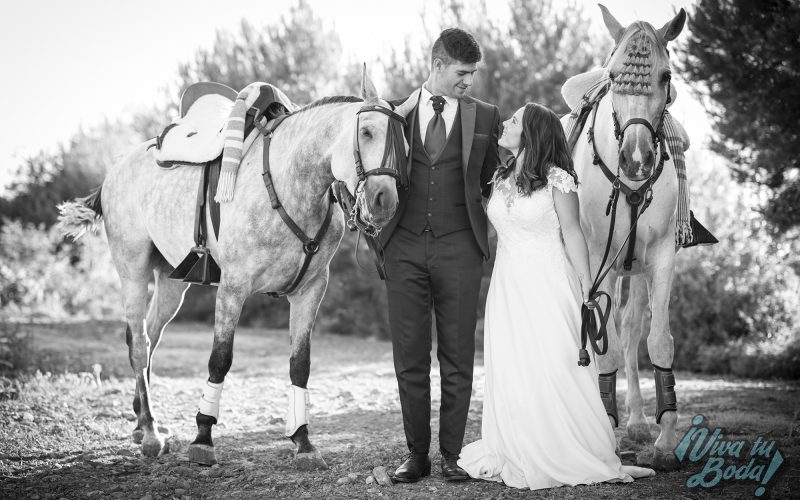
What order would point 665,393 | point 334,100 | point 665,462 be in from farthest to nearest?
point 334,100, point 665,393, point 665,462

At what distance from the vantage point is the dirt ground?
4008 millimetres

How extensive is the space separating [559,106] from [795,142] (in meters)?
4.62

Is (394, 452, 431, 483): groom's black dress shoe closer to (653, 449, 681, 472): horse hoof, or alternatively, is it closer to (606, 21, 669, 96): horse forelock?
(653, 449, 681, 472): horse hoof

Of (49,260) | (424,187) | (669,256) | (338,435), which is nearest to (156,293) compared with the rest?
(338,435)

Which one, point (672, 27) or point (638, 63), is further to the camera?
point (672, 27)

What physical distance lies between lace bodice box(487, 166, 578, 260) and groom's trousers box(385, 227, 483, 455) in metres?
0.23

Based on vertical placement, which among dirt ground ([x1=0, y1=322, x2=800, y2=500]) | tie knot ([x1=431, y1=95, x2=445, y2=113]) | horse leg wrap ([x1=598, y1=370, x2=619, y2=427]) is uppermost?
tie knot ([x1=431, y1=95, x2=445, y2=113])

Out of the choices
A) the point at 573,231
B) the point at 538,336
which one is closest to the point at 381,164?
the point at 573,231

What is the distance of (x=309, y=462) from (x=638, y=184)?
289 centimetres

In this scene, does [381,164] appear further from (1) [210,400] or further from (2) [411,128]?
(1) [210,400]

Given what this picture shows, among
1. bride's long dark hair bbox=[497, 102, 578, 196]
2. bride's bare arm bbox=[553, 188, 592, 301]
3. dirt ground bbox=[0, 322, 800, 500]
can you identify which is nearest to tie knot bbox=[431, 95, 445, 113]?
bride's long dark hair bbox=[497, 102, 578, 196]

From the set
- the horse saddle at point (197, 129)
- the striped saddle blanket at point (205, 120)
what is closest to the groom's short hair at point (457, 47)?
the striped saddle blanket at point (205, 120)

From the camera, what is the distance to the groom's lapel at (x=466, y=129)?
13.5ft

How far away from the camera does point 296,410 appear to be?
15.6ft
